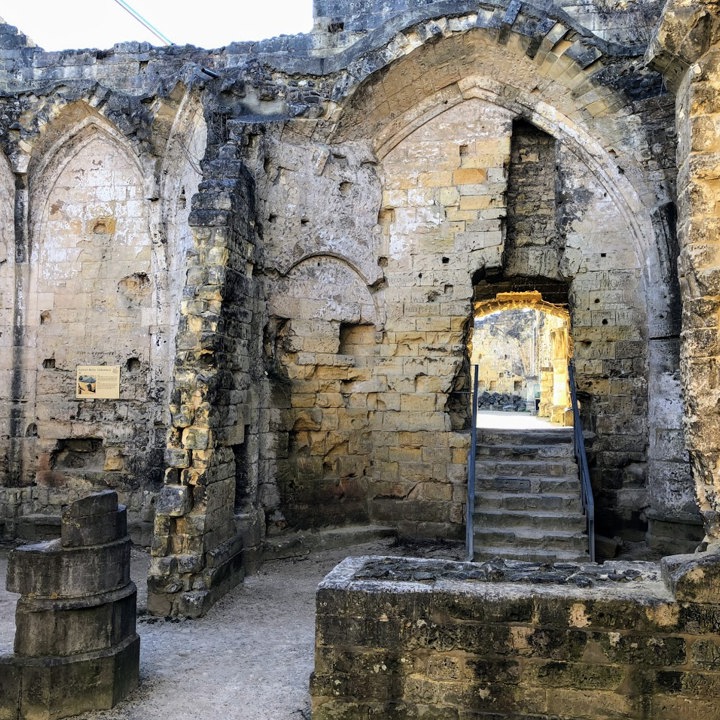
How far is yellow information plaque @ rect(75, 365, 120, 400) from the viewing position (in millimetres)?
8406

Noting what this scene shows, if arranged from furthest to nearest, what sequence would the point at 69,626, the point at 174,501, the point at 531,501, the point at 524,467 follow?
the point at 524,467 < the point at 531,501 < the point at 174,501 < the point at 69,626

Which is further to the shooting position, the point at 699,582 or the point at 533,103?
the point at 533,103

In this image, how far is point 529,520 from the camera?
6.87 m

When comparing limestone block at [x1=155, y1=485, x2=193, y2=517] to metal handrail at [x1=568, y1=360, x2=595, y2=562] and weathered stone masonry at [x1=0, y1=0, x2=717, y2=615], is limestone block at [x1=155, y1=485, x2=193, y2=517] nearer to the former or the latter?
weathered stone masonry at [x1=0, y1=0, x2=717, y2=615]

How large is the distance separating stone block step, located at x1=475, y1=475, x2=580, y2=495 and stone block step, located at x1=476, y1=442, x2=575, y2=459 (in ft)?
1.15

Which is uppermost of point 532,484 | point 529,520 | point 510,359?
point 510,359

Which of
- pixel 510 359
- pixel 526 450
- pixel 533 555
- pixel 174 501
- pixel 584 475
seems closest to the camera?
pixel 174 501

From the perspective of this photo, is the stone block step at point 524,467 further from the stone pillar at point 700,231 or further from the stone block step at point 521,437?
the stone pillar at point 700,231

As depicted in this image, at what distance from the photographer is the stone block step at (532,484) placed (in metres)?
7.24

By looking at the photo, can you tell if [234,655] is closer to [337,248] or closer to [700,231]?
[700,231]

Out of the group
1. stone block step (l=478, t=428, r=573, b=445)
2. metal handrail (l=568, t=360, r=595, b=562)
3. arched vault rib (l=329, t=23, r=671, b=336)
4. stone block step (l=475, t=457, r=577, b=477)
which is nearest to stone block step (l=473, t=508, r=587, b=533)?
metal handrail (l=568, t=360, r=595, b=562)

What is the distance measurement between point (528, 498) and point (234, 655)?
11.6 feet

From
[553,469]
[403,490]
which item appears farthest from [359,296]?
[553,469]

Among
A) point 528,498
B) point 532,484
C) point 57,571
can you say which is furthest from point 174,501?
point 532,484
